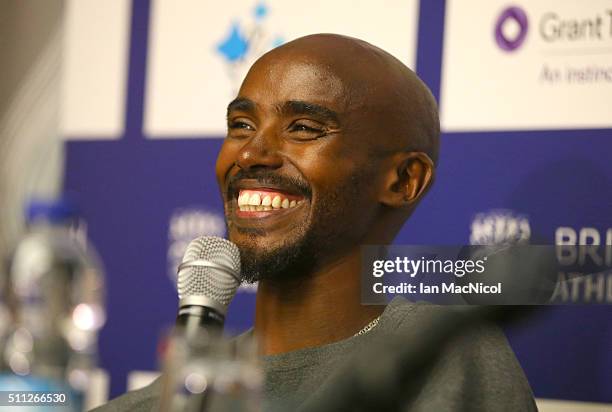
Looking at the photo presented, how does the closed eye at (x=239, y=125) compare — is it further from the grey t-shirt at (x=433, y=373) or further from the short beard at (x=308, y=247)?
the grey t-shirt at (x=433, y=373)

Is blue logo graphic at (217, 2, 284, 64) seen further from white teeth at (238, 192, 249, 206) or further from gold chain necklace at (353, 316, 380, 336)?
gold chain necklace at (353, 316, 380, 336)

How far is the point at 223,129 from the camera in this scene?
1.94 m

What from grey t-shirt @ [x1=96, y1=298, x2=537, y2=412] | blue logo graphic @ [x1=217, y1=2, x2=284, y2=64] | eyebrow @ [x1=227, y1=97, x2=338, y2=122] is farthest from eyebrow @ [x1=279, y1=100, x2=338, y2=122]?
blue logo graphic @ [x1=217, y1=2, x2=284, y2=64]

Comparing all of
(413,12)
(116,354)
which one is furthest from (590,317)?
(116,354)

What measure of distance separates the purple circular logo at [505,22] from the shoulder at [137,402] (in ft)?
2.74

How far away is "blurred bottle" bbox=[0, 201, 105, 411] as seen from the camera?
4.16ft

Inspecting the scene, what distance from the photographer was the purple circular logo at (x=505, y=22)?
159cm

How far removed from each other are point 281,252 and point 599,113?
60 centimetres

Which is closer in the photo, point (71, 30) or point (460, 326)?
point (460, 326)

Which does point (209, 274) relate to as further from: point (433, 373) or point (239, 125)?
point (239, 125)

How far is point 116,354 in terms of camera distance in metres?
2.06

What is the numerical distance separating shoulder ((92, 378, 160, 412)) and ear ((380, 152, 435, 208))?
0.50 meters

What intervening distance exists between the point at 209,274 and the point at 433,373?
31 cm

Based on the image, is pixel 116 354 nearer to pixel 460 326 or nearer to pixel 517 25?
pixel 517 25
